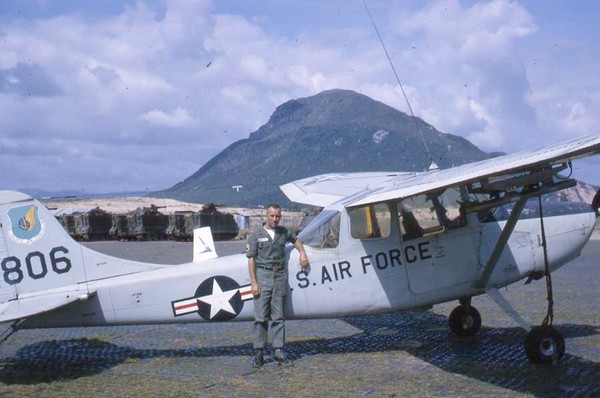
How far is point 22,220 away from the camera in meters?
7.98

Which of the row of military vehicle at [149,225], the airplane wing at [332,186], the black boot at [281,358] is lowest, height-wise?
the black boot at [281,358]

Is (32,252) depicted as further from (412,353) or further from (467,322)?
(467,322)

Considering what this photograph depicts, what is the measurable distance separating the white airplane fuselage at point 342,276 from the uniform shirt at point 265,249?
0.95ft

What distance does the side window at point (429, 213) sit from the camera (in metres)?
8.90

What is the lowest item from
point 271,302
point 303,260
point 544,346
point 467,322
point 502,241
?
point 544,346

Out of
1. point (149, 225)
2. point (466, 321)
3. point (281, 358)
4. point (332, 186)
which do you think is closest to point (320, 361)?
point (281, 358)

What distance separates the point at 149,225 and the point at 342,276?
117 ft

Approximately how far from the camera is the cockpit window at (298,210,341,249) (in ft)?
29.2

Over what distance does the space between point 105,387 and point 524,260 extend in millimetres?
5725

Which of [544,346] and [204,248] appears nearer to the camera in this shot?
[544,346]

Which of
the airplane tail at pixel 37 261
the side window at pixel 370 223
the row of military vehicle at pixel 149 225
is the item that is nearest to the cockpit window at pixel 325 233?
the side window at pixel 370 223

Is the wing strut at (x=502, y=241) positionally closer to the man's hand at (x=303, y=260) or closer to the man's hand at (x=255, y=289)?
the man's hand at (x=303, y=260)

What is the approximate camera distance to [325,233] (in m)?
8.94

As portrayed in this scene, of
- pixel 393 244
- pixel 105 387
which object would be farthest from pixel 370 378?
pixel 105 387
